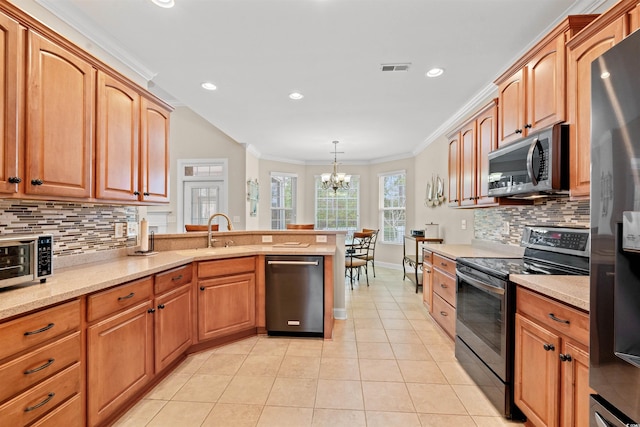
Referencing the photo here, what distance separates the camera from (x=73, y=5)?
77.9 inches

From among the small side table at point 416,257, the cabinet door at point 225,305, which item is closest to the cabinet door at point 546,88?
the cabinet door at point 225,305

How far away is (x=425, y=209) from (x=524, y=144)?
3.61 m

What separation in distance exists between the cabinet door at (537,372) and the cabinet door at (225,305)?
215 cm

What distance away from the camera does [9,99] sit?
1.38 meters

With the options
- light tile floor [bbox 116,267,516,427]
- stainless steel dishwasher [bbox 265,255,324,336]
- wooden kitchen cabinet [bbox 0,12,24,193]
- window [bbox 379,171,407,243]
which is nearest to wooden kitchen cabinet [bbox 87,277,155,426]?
light tile floor [bbox 116,267,516,427]

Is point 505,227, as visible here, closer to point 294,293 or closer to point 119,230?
point 294,293

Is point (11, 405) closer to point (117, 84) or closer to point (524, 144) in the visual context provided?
point (117, 84)

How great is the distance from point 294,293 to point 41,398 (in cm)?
184

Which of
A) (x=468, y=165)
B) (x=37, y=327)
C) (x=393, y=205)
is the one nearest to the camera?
(x=37, y=327)

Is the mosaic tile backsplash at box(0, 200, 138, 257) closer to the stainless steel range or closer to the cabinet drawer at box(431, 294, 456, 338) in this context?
the stainless steel range

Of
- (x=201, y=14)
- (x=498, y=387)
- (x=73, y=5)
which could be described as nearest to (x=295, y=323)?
(x=498, y=387)

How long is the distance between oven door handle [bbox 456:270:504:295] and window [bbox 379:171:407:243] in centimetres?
435

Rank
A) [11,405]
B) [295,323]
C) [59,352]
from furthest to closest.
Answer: [295,323], [59,352], [11,405]

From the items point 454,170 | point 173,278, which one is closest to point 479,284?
point 454,170
